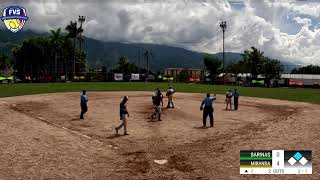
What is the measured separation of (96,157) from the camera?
575 inches

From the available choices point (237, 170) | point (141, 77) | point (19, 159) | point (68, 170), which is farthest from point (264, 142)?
point (141, 77)

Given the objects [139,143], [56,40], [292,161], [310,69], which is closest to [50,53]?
[56,40]

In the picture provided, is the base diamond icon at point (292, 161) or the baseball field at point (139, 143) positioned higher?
the base diamond icon at point (292, 161)

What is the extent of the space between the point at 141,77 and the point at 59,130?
80588 mm

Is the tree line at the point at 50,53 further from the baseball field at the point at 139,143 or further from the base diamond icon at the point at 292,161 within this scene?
the base diamond icon at the point at 292,161

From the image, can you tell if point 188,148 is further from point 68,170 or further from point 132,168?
point 68,170

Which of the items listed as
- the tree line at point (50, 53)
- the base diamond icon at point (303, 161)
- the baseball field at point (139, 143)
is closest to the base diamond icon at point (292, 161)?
the base diamond icon at point (303, 161)

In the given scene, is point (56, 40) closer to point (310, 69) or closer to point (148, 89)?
point (148, 89)

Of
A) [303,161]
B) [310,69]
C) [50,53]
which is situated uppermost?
[50,53]

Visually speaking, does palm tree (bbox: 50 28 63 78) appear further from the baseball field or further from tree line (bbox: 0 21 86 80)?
the baseball field
